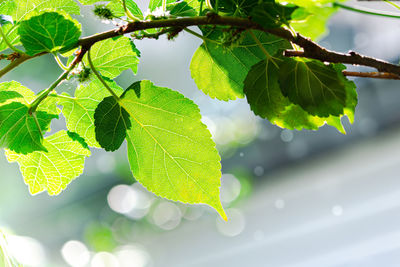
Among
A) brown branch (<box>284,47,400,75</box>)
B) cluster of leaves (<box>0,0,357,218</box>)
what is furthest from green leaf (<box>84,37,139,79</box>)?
brown branch (<box>284,47,400,75</box>)

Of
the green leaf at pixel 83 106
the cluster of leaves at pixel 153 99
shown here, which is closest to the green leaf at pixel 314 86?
the cluster of leaves at pixel 153 99

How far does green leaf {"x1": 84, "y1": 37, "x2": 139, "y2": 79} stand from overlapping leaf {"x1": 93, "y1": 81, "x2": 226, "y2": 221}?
0.10 ft

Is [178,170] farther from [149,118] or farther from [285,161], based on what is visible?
[285,161]

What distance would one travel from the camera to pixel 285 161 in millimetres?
1816

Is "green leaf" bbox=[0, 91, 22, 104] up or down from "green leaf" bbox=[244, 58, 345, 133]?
down

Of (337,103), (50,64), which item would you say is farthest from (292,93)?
(50,64)

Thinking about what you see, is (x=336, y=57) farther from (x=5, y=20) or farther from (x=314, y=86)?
(x=5, y=20)

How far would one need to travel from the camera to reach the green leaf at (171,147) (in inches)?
9.1

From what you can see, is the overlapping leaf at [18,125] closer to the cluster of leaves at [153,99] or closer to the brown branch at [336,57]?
the cluster of leaves at [153,99]

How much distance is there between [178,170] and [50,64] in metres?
1.47

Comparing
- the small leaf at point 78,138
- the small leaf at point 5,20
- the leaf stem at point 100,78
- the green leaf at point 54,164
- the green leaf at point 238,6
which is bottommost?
the green leaf at point 54,164

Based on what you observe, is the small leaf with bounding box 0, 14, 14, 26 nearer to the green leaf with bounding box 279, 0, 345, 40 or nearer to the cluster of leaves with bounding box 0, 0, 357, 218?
the cluster of leaves with bounding box 0, 0, 357, 218

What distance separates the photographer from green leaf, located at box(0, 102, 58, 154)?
9.3 inches

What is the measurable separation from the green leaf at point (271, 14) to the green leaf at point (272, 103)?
4 centimetres
